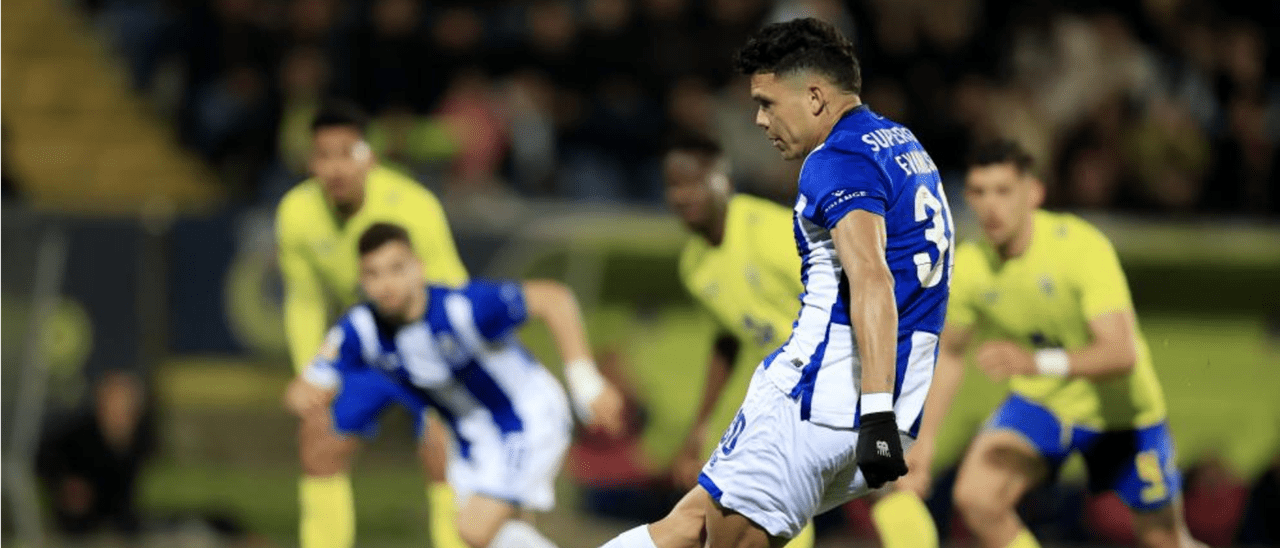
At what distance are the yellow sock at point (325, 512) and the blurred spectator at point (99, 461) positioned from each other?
456 cm

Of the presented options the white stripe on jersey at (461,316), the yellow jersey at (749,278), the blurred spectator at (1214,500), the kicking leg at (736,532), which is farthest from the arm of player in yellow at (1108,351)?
the blurred spectator at (1214,500)

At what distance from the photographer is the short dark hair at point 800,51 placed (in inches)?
243

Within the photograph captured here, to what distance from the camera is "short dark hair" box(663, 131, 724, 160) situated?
346 inches

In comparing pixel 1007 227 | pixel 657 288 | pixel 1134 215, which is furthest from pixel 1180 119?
pixel 1007 227

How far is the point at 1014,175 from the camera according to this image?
8594mm

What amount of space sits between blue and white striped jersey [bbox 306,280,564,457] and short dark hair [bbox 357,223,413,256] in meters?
0.38

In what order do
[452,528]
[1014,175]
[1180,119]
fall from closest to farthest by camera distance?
[1014,175] < [452,528] < [1180,119]

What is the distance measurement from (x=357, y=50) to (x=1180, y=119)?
648cm

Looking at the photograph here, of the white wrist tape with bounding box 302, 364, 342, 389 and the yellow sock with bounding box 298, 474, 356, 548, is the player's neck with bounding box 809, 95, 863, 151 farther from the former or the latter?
the yellow sock with bounding box 298, 474, 356, 548

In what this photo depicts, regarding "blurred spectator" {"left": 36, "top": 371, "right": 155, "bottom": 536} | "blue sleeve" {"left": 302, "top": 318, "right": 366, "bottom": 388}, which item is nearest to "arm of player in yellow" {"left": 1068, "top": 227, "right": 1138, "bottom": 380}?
"blue sleeve" {"left": 302, "top": 318, "right": 366, "bottom": 388}

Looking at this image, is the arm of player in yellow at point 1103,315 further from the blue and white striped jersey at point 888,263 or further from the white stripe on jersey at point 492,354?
the white stripe on jersey at point 492,354

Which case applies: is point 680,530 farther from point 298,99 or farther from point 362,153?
point 298,99

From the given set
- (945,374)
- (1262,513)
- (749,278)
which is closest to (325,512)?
(749,278)

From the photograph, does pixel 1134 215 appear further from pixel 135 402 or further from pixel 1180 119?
pixel 135 402
